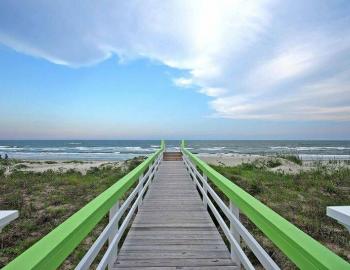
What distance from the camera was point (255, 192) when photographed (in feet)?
34.5

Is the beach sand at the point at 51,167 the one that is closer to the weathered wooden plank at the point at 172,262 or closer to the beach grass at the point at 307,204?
the beach grass at the point at 307,204

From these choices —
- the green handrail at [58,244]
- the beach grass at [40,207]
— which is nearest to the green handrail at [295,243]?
the green handrail at [58,244]

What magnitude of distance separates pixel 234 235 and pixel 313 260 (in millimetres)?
2147

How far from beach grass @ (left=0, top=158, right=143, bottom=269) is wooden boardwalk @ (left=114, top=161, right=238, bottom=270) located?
1623mm

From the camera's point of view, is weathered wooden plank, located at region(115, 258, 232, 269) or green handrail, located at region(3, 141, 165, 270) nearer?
green handrail, located at region(3, 141, 165, 270)

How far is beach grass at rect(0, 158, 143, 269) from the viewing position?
6.03 m

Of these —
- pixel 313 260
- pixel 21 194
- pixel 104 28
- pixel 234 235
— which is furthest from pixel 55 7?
pixel 313 260

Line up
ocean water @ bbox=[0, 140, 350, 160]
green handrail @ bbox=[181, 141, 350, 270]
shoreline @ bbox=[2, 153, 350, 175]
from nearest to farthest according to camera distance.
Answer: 1. green handrail @ bbox=[181, 141, 350, 270]
2. shoreline @ bbox=[2, 153, 350, 175]
3. ocean water @ bbox=[0, 140, 350, 160]

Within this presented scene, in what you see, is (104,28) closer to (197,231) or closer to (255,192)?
(255,192)

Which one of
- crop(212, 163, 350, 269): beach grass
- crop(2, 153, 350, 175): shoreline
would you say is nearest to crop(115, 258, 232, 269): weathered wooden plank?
crop(212, 163, 350, 269): beach grass

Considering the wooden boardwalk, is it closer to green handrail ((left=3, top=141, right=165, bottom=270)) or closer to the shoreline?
green handrail ((left=3, top=141, right=165, bottom=270))

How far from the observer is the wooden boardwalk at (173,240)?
3.46 meters

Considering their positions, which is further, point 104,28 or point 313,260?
point 104,28

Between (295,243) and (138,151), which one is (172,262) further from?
(138,151)
